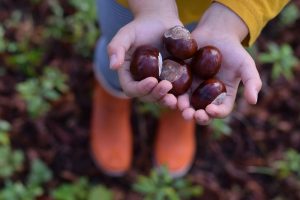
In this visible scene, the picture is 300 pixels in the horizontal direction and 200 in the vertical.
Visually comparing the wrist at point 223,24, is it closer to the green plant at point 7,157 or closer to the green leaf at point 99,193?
the green leaf at point 99,193

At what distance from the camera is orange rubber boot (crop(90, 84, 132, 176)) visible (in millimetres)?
2115

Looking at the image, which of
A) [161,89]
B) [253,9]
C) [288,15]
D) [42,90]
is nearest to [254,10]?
[253,9]

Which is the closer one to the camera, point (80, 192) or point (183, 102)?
point (183, 102)

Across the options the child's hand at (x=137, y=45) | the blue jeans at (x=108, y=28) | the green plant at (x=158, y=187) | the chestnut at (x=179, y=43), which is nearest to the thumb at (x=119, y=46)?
the child's hand at (x=137, y=45)

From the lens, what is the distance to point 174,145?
7.08 ft

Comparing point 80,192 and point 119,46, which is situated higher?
point 119,46

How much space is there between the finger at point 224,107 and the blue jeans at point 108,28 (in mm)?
298

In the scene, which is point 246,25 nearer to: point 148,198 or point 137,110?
point 148,198

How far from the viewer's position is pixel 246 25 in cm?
142

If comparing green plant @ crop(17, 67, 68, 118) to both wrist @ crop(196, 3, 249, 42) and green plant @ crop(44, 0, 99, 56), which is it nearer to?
green plant @ crop(44, 0, 99, 56)

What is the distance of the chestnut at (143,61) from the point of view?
1.38 meters

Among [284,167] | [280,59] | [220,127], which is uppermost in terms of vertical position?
[280,59]

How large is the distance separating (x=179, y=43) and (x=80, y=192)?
0.86m

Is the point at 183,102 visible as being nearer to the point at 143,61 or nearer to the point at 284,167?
the point at 143,61
